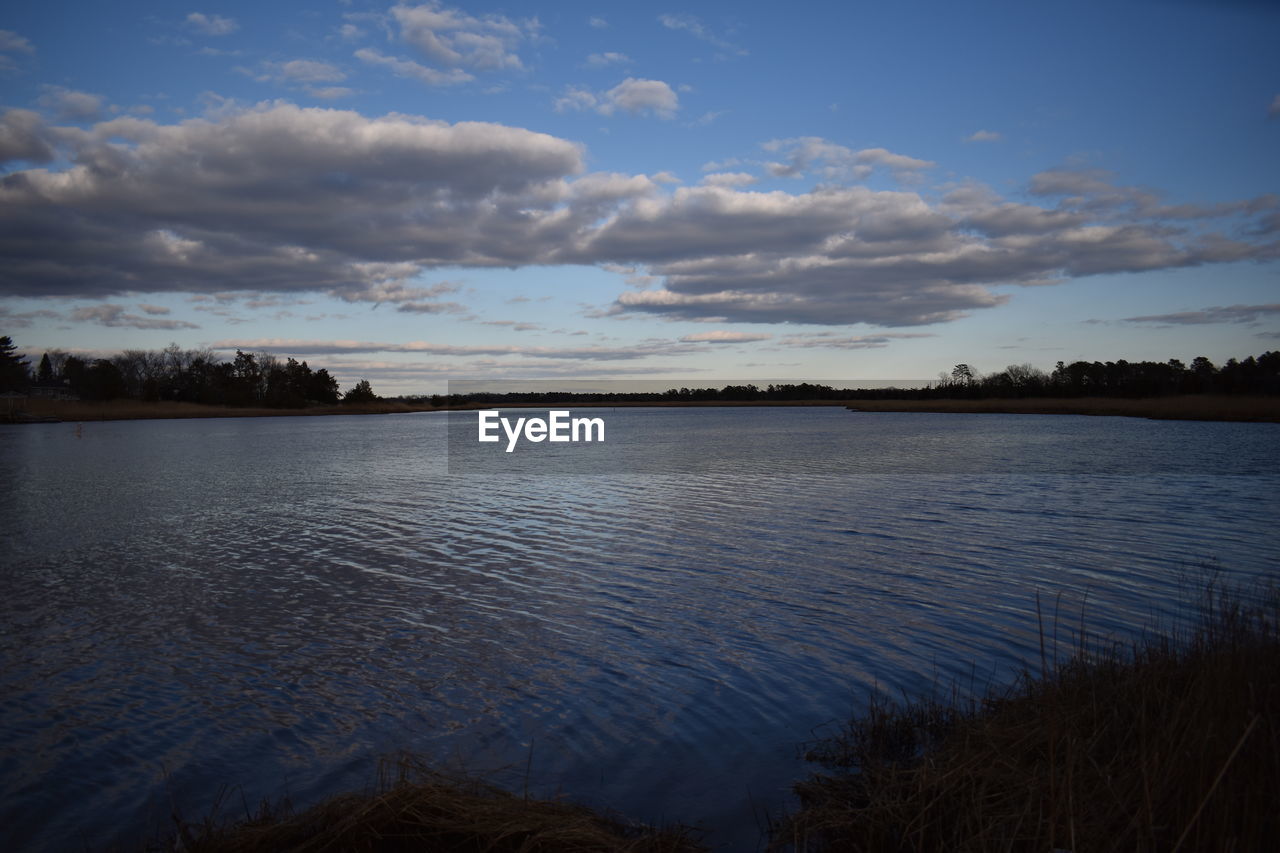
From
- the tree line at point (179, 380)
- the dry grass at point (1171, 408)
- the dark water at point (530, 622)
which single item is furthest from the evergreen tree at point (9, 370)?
the dry grass at point (1171, 408)

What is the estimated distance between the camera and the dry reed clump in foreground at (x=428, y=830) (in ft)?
13.3

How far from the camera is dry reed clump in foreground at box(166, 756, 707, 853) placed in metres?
4.06

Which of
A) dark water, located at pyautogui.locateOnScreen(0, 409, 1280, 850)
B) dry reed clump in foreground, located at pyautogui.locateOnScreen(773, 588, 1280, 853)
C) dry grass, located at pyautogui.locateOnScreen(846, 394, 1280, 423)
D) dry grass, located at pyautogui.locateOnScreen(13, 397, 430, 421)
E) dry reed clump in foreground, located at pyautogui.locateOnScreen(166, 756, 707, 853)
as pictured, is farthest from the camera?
dry grass, located at pyautogui.locateOnScreen(13, 397, 430, 421)

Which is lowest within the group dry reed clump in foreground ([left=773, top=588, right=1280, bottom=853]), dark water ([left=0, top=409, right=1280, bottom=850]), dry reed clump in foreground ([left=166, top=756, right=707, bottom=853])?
dark water ([left=0, top=409, right=1280, bottom=850])

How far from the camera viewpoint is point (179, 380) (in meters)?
125

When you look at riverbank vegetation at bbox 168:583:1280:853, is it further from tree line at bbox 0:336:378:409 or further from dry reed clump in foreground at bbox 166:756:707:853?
tree line at bbox 0:336:378:409

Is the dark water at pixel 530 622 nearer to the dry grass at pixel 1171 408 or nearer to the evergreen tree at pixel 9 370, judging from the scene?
the dry grass at pixel 1171 408

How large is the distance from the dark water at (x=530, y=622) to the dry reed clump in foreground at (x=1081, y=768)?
683mm

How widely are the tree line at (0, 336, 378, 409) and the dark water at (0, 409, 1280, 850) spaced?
3986 inches

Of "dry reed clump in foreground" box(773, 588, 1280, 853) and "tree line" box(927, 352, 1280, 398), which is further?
"tree line" box(927, 352, 1280, 398)

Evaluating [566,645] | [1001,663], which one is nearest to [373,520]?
[566,645]

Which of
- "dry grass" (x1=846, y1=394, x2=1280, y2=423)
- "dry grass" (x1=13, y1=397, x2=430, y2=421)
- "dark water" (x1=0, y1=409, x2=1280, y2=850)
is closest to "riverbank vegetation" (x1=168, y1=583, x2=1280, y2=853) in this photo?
"dark water" (x1=0, y1=409, x2=1280, y2=850)

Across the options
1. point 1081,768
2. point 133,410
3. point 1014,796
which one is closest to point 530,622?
point 1014,796

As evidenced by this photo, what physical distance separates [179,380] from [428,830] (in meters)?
141
